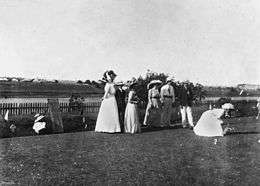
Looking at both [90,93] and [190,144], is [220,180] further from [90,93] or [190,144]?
[90,93]

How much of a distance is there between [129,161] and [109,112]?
232 inches

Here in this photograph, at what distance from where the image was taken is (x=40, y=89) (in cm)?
4594

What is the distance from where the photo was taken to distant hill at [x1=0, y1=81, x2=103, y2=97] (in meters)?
40.1

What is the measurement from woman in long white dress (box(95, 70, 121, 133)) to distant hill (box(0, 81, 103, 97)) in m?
22.8

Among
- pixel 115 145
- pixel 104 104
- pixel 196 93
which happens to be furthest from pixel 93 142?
pixel 196 93

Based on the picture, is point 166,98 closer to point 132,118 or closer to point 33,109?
point 132,118

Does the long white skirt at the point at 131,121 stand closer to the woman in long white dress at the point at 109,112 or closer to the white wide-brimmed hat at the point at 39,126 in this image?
the woman in long white dress at the point at 109,112

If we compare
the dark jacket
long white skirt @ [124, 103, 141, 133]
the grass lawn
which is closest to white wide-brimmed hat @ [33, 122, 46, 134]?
the grass lawn

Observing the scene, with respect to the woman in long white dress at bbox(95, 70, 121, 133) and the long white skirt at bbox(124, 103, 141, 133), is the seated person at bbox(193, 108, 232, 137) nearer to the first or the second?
the long white skirt at bbox(124, 103, 141, 133)

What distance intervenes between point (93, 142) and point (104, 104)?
3.01 meters

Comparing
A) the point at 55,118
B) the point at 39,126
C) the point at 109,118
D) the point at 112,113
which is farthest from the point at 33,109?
the point at 112,113

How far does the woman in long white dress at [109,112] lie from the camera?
44.9 feet

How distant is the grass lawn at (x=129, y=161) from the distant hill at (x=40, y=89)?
25706 mm

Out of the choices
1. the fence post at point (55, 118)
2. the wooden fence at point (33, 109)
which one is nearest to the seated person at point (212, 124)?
the fence post at point (55, 118)
